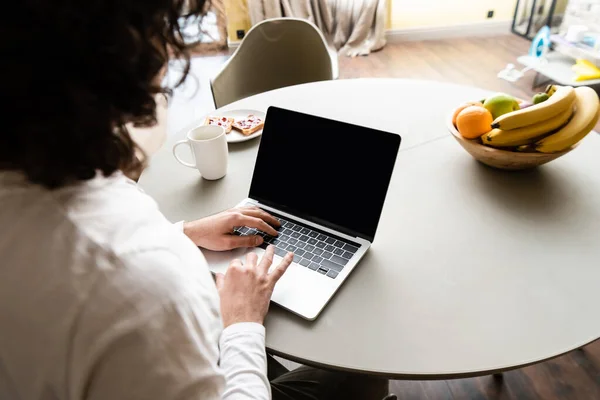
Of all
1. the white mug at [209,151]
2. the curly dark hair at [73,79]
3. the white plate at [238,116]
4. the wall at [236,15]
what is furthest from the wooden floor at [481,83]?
the wall at [236,15]

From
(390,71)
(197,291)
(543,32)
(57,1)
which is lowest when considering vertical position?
(390,71)

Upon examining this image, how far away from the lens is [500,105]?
102cm

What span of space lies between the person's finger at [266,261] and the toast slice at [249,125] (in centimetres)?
50

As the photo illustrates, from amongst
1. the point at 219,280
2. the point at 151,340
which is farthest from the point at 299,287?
the point at 151,340

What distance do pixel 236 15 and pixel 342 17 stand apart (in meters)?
1.00

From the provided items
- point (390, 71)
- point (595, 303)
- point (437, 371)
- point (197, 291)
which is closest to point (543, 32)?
point (390, 71)

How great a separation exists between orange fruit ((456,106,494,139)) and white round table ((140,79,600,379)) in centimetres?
10

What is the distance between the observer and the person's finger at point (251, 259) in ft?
2.60

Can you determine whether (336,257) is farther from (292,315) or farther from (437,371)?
(437,371)

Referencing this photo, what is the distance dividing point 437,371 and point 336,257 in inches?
10.8

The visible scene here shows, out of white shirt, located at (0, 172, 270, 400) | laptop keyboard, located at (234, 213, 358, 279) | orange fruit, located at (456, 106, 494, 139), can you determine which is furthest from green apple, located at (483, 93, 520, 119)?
white shirt, located at (0, 172, 270, 400)

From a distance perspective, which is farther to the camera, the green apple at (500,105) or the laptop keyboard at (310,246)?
the green apple at (500,105)

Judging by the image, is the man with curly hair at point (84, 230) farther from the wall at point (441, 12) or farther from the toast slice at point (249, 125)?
the wall at point (441, 12)

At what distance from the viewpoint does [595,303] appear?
0.73 meters
